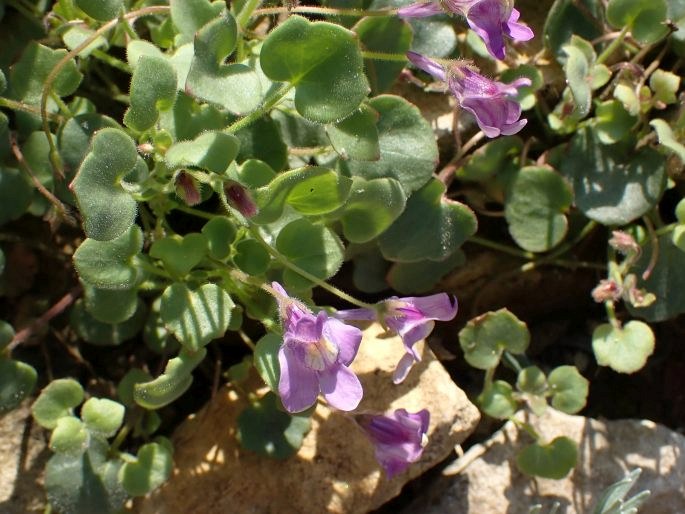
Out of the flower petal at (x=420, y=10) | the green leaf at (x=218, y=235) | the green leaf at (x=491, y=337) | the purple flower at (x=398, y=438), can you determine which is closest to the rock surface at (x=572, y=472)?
the green leaf at (x=491, y=337)

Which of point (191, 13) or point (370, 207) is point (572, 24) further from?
point (191, 13)

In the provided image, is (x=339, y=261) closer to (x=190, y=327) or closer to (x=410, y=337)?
(x=410, y=337)

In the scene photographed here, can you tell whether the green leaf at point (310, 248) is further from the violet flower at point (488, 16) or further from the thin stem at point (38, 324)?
the thin stem at point (38, 324)

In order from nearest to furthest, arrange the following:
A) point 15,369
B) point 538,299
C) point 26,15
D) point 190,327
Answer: point 190,327
point 15,369
point 26,15
point 538,299

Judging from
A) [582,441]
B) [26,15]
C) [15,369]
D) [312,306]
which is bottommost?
[582,441]

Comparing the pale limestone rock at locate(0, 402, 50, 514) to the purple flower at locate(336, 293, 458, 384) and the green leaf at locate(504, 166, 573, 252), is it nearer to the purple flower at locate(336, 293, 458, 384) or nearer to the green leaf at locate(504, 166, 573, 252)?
the purple flower at locate(336, 293, 458, 384)

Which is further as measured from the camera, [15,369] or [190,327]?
[15,369]

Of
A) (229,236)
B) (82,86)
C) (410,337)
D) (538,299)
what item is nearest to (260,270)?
(229,236)
